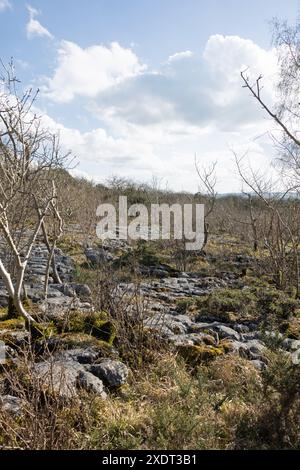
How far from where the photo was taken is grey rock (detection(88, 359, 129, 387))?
144 inches

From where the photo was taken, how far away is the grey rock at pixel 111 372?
3.66 m

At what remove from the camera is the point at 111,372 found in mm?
3707

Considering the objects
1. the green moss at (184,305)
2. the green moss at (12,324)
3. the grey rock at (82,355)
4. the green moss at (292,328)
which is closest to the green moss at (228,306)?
the green moss at (184,305)

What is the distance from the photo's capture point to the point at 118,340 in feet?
14.7

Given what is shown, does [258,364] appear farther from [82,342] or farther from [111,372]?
[82,342]

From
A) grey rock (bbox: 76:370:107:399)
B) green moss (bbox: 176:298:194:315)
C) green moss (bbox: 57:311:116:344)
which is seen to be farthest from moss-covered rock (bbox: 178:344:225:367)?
green moss (bbox: 176:298:194:315)

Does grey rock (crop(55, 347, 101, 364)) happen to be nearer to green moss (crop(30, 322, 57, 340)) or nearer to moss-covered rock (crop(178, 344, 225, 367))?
green moss (crop(30, 322, 57, 340))

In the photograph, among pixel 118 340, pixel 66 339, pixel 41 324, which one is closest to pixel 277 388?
pixel 118 340

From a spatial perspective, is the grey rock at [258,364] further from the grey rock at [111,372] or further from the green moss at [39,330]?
the green moss at [39,330]

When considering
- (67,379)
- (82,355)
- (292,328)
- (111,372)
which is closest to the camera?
(67,379)

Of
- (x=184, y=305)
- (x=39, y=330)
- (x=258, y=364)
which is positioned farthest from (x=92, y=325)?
(x=184, y=305)

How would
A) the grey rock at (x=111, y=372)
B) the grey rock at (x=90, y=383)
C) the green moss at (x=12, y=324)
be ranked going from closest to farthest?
the grey rock at (x=90, y=383)
the grey rock at (x=111, y=372)
the green moss at (x=12, y=324)

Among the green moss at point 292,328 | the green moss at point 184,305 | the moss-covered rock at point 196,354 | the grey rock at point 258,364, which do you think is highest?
the moss-covered rock at point 196,354

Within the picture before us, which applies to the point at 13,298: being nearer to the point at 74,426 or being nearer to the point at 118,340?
the point at 118,340
